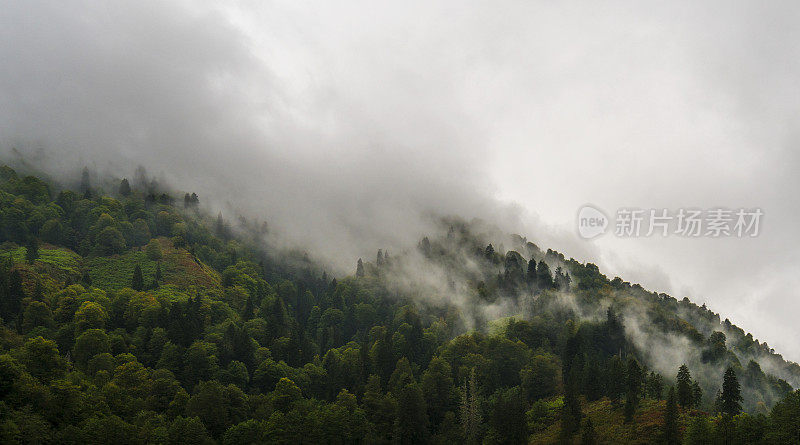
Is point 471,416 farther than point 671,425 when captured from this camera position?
Yes

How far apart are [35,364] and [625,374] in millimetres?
143461

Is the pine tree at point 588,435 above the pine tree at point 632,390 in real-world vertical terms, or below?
below

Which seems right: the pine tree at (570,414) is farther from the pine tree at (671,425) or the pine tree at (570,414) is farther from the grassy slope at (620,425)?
the pine tree at (671,425)

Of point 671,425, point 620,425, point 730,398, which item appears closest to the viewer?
point 671,425

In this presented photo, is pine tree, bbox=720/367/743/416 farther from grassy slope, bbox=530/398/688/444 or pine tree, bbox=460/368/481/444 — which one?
pine tree, bbox=460/368/481/444

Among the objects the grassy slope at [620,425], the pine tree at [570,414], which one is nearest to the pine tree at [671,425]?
the grassy slope at [620,425]

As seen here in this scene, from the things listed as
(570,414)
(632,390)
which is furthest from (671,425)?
(570,414)

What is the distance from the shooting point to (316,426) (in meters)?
146

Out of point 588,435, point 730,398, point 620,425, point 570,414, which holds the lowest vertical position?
point 588,435

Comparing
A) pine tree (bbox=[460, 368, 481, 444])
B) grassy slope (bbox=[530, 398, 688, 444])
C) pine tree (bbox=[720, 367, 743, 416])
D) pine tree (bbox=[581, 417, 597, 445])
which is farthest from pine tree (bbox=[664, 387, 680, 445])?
pine tree (bbox=[460, 368, 481, 444])

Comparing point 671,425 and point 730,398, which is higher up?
point 730,398

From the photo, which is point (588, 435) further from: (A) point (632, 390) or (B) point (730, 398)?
(B) point (730, 398)

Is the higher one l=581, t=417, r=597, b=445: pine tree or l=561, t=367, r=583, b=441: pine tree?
l=561, t=367, r=583, b=441: pine tree

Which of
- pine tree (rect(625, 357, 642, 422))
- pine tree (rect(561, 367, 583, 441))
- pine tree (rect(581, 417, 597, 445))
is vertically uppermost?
pine tree (rect(625, 357, 642, 422))
